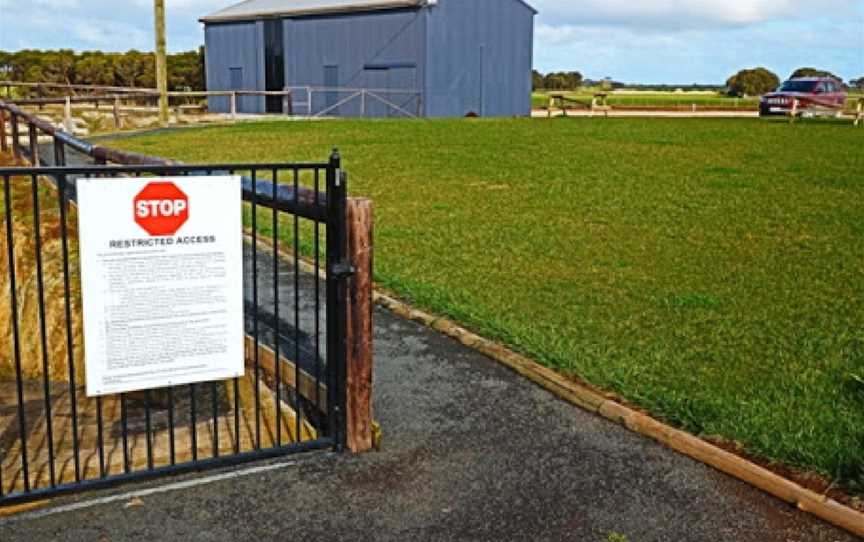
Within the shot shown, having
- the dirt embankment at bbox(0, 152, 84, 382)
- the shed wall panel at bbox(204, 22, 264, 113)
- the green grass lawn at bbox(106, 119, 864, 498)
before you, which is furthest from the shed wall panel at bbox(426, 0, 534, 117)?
the dirt embankment at bbox(0, 152, 84, 382)

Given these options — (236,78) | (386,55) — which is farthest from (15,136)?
(236,78)

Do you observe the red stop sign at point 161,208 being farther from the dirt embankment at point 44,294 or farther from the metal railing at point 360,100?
the metal railing at point 360,100

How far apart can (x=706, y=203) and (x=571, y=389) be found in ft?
28.6

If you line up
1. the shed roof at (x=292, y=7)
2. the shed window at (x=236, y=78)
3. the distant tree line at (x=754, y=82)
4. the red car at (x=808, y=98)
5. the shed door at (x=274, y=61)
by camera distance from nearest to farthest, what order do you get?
the red car at (x=808, y=98) < the shed roof at (x=292, y=7) < the shed door at (x=274, y=61) < the shed window at (x=236, y=78) < the distant tree line at (x=754, y=82)

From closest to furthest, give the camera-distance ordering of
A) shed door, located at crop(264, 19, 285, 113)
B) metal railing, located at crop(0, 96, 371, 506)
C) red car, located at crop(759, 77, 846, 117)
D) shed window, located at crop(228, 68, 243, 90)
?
metal railing, located at crop(0, 96, 371, 506) → red car, located at crop(759, 77, 846, 117) → shed door, located at crop(264, 19, 285, 113) → shed window, located at crop(228, 68, 243, 90)

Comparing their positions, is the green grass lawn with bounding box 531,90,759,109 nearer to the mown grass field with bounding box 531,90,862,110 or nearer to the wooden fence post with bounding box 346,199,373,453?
the mown grass field with bounding box 531,90,862,110

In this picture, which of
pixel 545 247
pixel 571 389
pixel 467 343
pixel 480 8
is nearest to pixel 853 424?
pixel 571 389

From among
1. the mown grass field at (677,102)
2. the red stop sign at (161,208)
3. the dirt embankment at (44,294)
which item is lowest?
the dirt embankment at (44,294)

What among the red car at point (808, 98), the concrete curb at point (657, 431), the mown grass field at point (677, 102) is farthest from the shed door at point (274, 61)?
the concrete curb at point (657, 431)

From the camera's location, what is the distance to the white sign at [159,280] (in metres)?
4.05

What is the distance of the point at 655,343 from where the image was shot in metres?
6.55

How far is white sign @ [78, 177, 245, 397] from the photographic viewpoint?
13.3 feet

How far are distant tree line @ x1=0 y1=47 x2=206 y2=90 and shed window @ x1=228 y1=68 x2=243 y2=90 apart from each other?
10310 millimetres

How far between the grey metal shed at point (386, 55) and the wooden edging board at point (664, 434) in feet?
101
